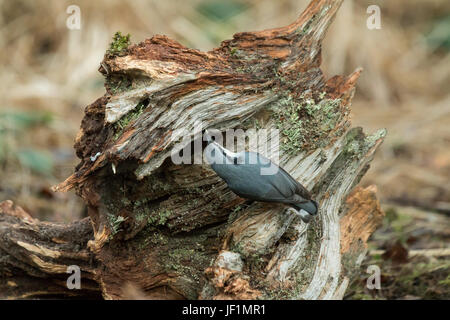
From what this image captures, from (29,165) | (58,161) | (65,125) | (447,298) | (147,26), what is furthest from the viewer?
(147,26)

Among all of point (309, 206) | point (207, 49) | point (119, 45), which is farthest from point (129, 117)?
point (207, 49)

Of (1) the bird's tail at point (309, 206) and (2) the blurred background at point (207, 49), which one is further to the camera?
(2) the blurred background at point (207, 49)

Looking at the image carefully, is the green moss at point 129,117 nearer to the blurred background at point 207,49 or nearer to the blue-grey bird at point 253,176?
the blue-grey bird at point 253,176

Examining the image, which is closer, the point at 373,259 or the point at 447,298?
the point at 447,298

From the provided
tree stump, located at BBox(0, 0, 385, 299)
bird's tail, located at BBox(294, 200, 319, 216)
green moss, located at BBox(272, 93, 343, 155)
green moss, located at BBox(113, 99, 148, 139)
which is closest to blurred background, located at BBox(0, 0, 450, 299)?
tree stump, located at BBox(0, 0, 385, 299)

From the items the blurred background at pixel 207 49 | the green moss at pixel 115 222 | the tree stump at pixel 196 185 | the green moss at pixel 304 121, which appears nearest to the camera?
the tree stump at pixel 196 185

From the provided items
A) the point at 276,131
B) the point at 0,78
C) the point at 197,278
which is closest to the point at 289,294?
the point at 197,278

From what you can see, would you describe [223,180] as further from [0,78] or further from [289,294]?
[0,78]

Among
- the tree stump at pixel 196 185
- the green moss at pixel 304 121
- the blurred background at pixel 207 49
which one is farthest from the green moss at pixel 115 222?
the blurred background at pixel 207 49
